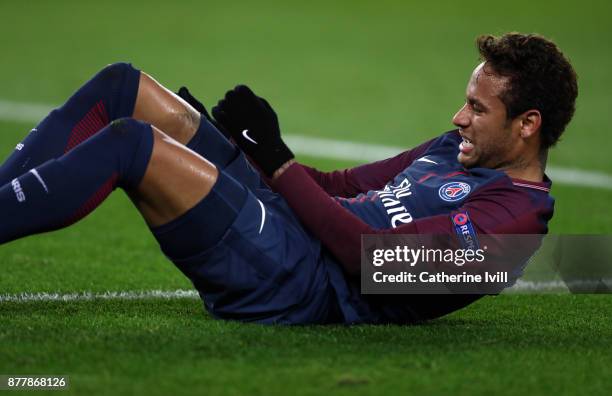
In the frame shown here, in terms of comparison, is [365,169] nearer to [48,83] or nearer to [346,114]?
[346,114]

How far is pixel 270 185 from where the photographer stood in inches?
181

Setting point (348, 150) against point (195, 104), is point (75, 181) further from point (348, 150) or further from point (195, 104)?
point (348, 150)

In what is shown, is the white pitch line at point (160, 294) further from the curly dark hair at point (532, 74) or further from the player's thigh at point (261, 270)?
the curly dark hair at point (532, 74)

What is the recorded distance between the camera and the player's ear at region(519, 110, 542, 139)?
4.45 meters

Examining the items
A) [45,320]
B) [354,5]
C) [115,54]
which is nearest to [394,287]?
[45,320]

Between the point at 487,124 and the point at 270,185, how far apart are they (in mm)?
909

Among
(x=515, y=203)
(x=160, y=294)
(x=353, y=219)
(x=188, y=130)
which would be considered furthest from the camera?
(x=160, y=294)

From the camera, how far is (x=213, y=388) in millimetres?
3469

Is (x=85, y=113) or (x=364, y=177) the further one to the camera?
(x=364, y=177)

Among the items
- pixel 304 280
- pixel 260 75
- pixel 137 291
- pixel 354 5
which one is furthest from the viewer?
pixel 354 5

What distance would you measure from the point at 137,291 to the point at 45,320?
1.00 m

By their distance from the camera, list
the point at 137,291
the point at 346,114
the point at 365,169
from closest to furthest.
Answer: the point at 365,169 → the point at 137,291 → the point at 346,114

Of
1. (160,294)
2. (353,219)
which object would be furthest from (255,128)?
(160,294)

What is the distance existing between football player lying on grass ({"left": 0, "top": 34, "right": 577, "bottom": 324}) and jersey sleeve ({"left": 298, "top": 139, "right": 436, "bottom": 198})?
0.13 metres
